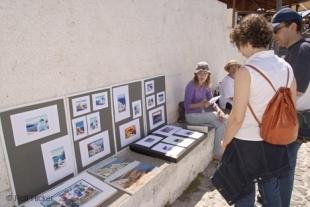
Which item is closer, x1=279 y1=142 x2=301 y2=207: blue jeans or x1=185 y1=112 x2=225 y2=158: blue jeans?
x1=279 y1=142 x2=301 y2=207: blue jeans

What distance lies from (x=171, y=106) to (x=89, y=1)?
2.22 m

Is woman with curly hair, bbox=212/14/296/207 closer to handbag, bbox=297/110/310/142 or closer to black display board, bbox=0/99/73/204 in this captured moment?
handbag, bbox=297/110/310/142

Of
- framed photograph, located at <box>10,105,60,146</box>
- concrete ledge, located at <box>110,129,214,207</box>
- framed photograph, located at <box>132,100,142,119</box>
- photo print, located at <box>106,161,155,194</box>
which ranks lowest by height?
concrete ledge, located at <box>110,129,214,207</box>

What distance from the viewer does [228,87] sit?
14.9 feet

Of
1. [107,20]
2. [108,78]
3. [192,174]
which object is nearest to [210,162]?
[192,174]

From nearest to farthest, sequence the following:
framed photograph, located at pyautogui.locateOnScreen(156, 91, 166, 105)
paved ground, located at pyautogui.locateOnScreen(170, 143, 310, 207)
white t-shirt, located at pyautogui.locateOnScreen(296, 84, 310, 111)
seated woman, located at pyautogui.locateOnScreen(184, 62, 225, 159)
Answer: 1. white t-shirt, located at pyautogui.locateOnScreen(296, 84, 310, 111)
2. paved ground, located at pyautogui.locateOnScreen(170, 143, 310, 207)
3. framed photograph, located at pyautogui.locateOnScreen(156, 91, 166, 105)
4. seated woman, located at pyautogui.locateOnScreen(184, 62, 225, 159)

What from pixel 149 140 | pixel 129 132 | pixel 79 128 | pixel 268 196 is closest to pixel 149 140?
pixel 149 140

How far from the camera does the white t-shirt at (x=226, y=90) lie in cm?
449

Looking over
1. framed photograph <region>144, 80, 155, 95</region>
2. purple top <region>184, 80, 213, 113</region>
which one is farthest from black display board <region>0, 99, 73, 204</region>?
purple top <region>184, 80, 213, 113</region>

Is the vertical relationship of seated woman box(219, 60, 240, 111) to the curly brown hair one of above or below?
below

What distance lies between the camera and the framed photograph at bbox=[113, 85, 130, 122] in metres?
3.17

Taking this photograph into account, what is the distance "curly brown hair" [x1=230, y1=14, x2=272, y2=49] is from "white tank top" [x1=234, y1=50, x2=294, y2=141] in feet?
0.26

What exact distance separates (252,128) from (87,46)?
1705 millimetres

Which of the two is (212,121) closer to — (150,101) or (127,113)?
(150,101)
